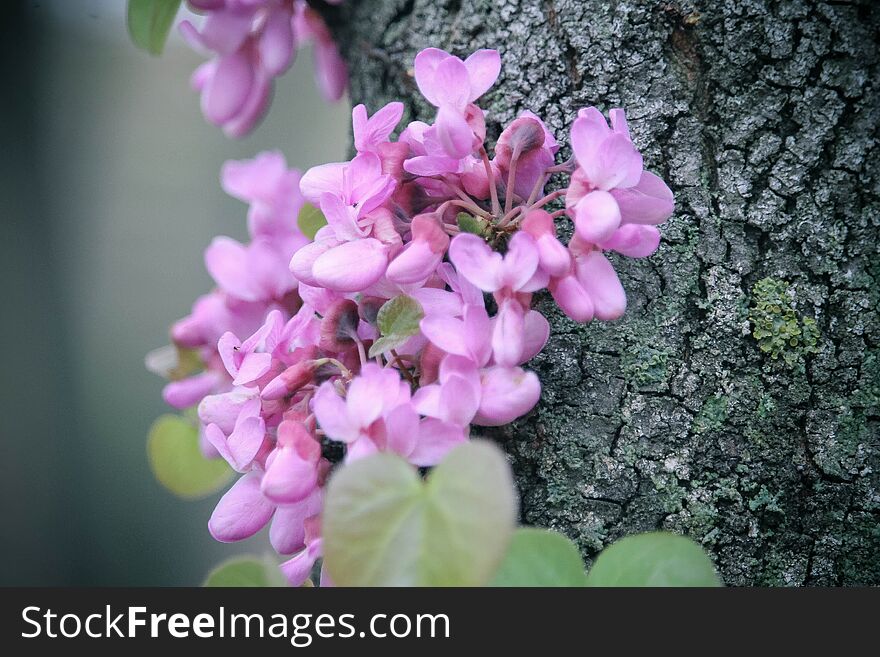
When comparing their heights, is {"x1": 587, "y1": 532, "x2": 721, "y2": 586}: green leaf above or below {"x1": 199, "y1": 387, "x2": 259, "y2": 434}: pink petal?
below

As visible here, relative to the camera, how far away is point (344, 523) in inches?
15.3

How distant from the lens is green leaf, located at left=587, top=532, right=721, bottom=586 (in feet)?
1.46

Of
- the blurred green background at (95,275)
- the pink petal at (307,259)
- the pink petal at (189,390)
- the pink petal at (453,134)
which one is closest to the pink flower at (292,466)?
the pink petal at (307,259)

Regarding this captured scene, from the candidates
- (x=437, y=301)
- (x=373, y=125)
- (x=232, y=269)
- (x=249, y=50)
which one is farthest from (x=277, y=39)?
(x=437, y=301)

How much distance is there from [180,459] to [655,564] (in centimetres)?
62

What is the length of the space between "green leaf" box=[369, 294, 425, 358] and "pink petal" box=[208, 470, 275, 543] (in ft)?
0.44

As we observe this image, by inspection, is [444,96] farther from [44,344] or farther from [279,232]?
[44,344]

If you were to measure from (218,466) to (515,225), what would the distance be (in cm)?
55

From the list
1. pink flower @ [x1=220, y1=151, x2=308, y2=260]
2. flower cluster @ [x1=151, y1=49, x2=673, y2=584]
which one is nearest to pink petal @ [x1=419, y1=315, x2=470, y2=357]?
flower cluster @ [x1=151, y1=49, x2=673, y2=584]

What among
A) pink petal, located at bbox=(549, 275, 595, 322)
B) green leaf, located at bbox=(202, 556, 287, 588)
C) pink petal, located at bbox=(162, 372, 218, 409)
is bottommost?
pink petal, located at bbox=(162, 372, 218, 409)

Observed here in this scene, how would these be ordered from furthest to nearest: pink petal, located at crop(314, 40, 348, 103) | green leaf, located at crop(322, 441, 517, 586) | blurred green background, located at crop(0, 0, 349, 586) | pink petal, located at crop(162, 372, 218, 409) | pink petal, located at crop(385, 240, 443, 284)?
blurred green background, located at crop(0, 0, 349, 586)
pink petal, located at crop(314, 40, 348, 103)
pink petal, located at crop(162, 372, 218, 409)
pink petal, located at crop(385, 240, 443, 284)
green leaf, located at crop(322, 441, 517, 586)

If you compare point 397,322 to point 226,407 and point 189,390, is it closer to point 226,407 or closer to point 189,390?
point 226,407

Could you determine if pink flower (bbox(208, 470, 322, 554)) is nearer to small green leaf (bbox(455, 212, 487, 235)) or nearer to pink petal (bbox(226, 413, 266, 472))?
pink petal (bbox(226, 413, 266, 472))

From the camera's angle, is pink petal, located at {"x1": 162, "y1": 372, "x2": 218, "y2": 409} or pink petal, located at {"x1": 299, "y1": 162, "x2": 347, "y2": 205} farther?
pink petal, located at {"x1": 162, "y1": 372, "x2": 218, "y2": 409}
